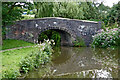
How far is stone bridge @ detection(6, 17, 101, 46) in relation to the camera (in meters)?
11.5

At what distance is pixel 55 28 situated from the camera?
38.3 feet

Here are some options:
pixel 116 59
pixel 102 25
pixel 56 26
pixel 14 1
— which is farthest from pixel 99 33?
pixel 14 1

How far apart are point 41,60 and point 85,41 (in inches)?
218

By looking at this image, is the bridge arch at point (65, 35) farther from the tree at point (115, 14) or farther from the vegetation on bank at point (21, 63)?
the tree at point (115, 14)

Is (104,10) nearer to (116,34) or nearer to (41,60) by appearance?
(116,34)

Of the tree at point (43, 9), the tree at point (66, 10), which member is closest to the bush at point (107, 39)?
the tree at point (66, 10)

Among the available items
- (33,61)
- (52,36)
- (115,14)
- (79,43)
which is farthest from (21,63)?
(115,14)

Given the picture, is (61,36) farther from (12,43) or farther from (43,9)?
(12,43)

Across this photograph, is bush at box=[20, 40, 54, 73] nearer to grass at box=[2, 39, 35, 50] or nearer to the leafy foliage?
grass at box=[2, 39, 35, 50]

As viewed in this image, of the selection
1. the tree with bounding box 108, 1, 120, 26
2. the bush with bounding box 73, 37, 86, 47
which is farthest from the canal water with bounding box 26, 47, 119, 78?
the tree with bounding box 108, 1, 120, 26

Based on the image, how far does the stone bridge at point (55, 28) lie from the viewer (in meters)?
11.5

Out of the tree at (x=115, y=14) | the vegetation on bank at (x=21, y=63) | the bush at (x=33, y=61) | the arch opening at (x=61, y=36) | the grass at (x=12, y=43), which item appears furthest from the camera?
the tree at (x=115, y=14)

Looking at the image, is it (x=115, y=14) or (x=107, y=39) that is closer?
(x=107, y=39)

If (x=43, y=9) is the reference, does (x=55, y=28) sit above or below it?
below
